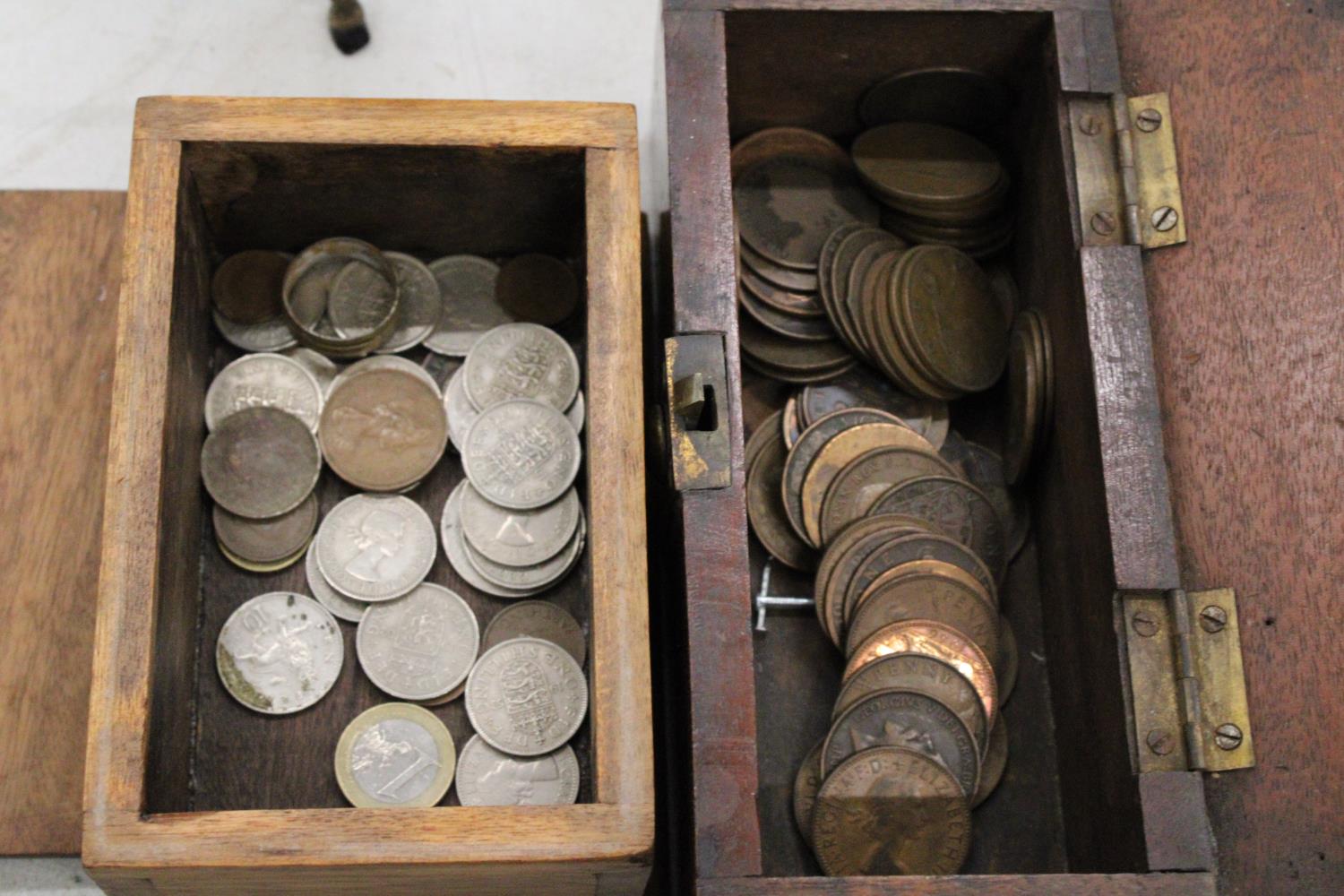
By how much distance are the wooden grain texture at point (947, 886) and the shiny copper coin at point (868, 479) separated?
1.32ft

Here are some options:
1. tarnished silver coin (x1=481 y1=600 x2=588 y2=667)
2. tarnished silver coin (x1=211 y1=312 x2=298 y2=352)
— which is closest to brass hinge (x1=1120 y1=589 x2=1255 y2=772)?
tarnished silver coin (x1=481 y1=600 x2=588 y2=667)

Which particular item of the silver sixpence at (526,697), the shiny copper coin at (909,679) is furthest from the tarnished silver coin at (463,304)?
the shiny copper coin at (909,679)

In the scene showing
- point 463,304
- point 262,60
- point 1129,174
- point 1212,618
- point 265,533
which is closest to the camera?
point 1212,618

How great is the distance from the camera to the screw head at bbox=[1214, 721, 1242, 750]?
4.23 feet

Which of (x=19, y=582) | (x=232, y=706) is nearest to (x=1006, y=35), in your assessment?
(x=232, y=706)

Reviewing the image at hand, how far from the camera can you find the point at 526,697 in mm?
1503

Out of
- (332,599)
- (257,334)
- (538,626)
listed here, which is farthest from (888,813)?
(257,334)

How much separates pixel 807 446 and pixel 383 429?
45 cm

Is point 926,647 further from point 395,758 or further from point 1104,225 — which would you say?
point 395,758

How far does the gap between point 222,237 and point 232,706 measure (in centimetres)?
49

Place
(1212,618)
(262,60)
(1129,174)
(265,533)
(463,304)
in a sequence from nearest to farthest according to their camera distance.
Answer: (1212,618), (1129,174), (265,533), (463,304), (262,60)

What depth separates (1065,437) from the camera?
58.5 inches

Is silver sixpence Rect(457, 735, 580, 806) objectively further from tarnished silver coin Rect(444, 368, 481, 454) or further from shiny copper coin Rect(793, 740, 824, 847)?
tarnished silver coin Rect(444, 368, 481, 454)

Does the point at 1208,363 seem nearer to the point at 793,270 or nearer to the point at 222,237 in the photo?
the point at 793,270
